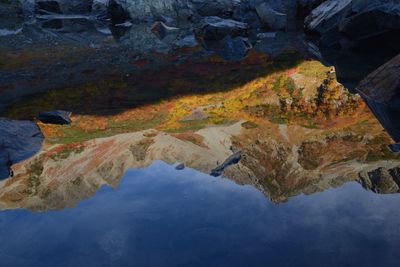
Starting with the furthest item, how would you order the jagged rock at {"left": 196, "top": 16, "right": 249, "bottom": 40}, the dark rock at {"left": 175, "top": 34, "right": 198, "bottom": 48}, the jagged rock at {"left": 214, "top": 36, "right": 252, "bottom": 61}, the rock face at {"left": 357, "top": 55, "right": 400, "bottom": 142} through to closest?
1. the jagged rock at {"left": 196, "top": 16, "right": 249, "bottom": 40}
2. the dark rock at {"left": 175, "top": 34, "right": 198, "bottom": 48}
3. the jagged rock at {"left": 214, "top": 36, "right": 252, "bottom": 61}
4. the rock face at {"left": 357, "top": 55, "right": 400, "bottom": 142}

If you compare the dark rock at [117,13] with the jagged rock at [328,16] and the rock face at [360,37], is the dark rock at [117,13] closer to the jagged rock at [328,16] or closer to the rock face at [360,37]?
the jagged rock at [328,16]

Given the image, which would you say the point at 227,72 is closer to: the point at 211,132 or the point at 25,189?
the point at 211,132

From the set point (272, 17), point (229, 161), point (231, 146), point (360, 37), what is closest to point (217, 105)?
point (231, 146)

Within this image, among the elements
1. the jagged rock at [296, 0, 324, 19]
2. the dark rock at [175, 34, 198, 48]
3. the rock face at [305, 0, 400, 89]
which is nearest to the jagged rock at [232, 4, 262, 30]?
the jagged rock at [296, 0, 324, 19]

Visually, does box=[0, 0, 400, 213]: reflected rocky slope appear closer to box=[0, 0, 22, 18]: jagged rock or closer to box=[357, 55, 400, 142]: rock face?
box=[357, 55, 400, 142]: rock face

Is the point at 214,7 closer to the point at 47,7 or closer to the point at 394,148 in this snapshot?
the point at 47,7

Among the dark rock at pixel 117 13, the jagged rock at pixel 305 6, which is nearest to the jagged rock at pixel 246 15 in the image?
the jagged rock at pixel 305 6

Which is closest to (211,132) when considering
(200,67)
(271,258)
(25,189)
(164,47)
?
(25,189)
